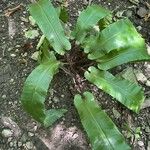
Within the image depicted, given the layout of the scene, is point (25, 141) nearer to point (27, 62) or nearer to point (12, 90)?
point (12, 90)

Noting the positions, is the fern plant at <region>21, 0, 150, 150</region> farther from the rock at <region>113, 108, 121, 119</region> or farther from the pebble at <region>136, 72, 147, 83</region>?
the pebble at <region>136, 72, 147, 83</region>

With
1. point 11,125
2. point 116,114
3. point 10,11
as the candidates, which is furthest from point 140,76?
point 10,11

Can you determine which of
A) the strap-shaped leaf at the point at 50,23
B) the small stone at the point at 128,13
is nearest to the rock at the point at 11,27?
the strap-shaped leaf at the point at 50,23

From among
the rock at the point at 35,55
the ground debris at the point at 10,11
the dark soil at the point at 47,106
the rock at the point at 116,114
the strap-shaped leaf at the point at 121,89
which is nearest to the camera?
the strap-shaped leaf at the point at 121,89

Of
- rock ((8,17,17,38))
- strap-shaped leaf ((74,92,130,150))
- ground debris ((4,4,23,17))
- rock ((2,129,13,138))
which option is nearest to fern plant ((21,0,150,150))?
strap-shaped leaf ((74,92,130,150))

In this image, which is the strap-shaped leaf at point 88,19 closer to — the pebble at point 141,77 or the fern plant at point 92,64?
the fern plant at point 92,64

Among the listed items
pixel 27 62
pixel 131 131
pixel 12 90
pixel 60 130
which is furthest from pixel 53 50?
pixel 131 131

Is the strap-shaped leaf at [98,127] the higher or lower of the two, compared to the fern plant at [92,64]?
lower
